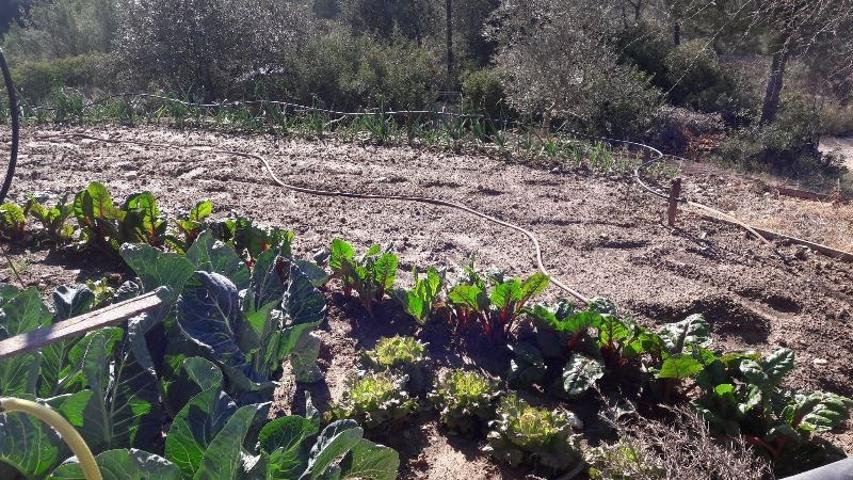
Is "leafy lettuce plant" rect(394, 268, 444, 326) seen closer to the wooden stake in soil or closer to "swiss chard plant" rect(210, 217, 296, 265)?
"swiss chard plant" rect(210, 217, 296, 265)

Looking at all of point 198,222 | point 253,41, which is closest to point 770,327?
point 198,222

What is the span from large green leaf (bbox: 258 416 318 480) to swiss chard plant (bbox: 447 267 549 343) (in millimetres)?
1362

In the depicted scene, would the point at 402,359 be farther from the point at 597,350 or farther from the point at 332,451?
the point at 332,451

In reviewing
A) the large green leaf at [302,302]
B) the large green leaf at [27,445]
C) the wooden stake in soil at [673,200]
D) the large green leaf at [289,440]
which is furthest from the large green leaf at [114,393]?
the wooden stake in soil at [673,200]

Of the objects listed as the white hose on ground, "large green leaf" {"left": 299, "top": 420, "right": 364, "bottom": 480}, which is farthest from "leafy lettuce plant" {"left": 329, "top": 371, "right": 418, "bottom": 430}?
the white hose on ground

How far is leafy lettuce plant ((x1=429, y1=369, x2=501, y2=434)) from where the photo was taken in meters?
2.65

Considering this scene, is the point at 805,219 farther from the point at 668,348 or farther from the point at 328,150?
the point at 328,150

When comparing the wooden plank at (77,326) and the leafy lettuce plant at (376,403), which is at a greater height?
the wooden plank at (77,326)

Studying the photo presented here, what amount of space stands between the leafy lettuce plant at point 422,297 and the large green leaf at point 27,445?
178cm

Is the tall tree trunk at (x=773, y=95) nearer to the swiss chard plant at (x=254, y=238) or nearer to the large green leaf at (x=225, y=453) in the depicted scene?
the swiss chard plant at (x=254, y=238)

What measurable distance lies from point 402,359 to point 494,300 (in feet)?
1.75

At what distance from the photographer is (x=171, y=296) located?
2.25 meters

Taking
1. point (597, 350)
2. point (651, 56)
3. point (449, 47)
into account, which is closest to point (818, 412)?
point (597, 350)

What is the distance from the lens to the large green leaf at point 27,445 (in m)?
1.62
